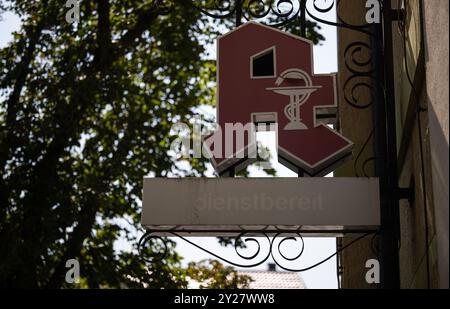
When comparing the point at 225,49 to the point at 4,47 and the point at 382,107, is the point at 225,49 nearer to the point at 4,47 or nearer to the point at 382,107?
the point at 382,107

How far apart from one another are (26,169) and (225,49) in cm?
846

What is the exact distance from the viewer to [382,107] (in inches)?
212

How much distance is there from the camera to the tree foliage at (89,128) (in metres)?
13.2

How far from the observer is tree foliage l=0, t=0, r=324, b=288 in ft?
43.2

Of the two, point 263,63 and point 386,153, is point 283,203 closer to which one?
point 386,153

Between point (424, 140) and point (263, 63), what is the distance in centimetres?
122

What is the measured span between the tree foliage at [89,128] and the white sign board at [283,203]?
7.84 metres

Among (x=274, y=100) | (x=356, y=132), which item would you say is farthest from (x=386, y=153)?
(x=356, y=132)

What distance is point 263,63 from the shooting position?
5703 millimetres
